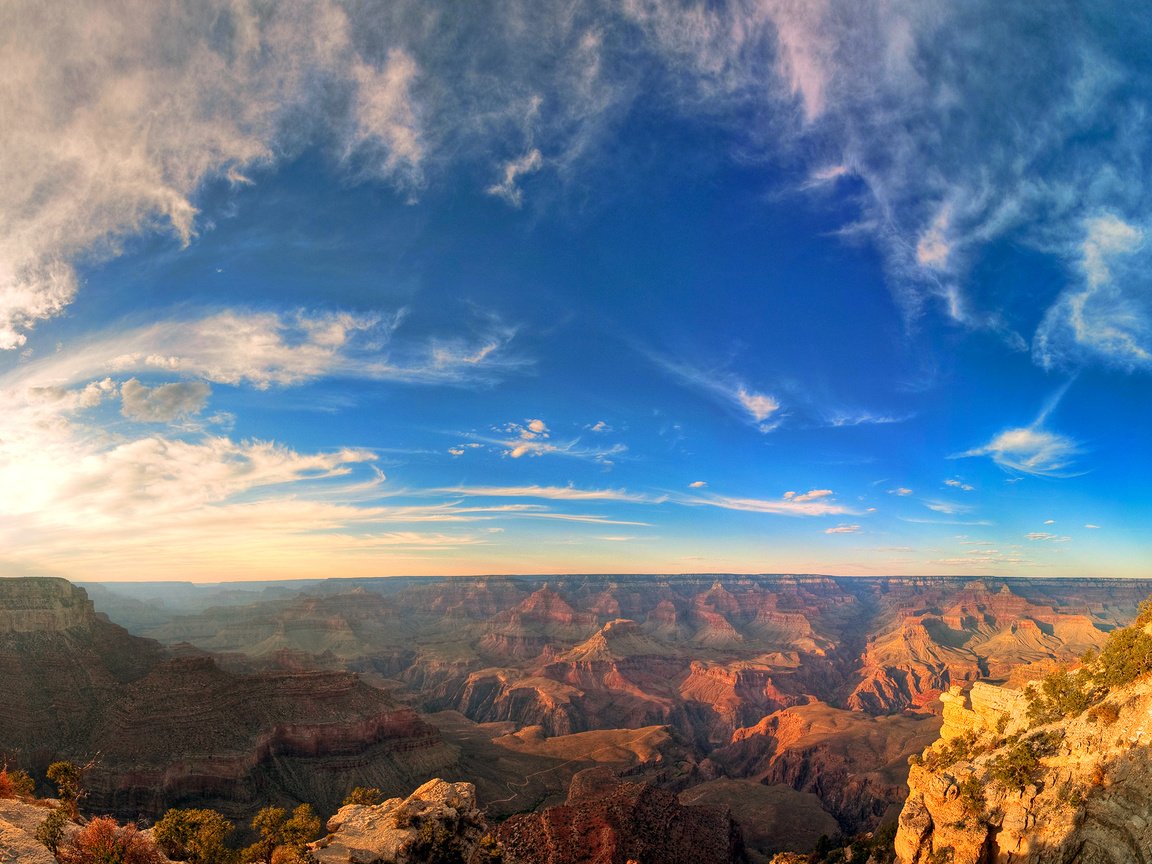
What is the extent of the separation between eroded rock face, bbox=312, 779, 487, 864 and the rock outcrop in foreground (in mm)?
27150

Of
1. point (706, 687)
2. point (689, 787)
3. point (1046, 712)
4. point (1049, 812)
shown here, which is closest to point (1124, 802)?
point (1049, 812)

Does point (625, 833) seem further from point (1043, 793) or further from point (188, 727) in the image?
point (188, 727)

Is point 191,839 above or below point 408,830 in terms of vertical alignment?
below

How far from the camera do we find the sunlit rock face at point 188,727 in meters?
76.9

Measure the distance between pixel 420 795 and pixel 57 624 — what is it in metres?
133

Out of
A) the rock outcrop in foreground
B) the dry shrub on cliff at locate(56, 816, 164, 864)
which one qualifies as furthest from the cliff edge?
the dry shrub on cliff at locate(56, 816, 164, 864)

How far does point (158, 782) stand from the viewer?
245 ft

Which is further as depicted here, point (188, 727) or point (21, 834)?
point (188, 727)

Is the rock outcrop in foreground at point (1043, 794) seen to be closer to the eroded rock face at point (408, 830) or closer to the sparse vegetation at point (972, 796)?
the sparse vegetation at point (972, 796)

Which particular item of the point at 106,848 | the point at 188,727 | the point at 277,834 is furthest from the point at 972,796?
the point at 188,727

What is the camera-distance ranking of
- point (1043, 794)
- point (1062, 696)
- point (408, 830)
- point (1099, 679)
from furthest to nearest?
1. point (1062, 696)
2. point (1099, 679)
3. point (1043, 794)
4. point (408, 830)

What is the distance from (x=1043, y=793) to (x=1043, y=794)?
0.27 ft

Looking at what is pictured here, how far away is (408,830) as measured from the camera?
81.0 ft

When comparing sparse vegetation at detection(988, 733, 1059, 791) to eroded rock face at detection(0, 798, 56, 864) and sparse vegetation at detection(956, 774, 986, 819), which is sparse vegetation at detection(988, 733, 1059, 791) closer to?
sparse vegetation at detection(956, 774, 986, 819)
